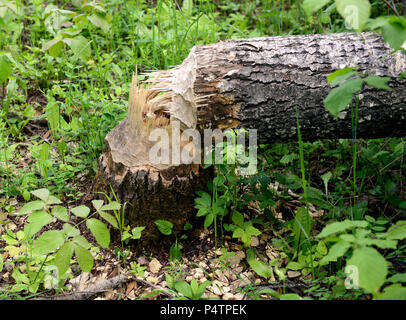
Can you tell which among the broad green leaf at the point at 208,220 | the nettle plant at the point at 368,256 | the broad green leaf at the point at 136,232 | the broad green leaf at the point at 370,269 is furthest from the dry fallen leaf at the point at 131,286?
the broad green leaf at the point at 370,269

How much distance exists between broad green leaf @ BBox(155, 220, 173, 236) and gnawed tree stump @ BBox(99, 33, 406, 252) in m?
0.06

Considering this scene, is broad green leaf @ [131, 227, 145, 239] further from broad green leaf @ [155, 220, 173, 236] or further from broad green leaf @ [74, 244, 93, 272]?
broad green leaf @ [74, 244, 93, 272]

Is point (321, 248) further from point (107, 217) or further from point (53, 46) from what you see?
point (53, 46)

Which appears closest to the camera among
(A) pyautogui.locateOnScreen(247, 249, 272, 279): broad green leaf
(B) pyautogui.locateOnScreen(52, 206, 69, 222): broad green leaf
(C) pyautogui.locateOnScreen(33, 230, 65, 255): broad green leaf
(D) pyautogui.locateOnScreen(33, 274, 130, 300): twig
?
(C) pyautogui.locateOnScreen(33, 230, 65, 255): broad green leaf

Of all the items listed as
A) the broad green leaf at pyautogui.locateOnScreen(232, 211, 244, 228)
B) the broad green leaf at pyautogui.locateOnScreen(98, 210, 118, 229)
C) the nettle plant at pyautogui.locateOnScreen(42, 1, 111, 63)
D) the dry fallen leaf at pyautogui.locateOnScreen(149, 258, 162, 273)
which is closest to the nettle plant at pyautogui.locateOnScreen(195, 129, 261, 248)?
the broad green leaf at pyautogui.locateOnScreen(232, 211, 244, 228)

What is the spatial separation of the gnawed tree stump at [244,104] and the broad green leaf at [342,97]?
588 millimetres

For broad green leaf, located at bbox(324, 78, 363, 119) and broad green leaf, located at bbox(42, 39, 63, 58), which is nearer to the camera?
broad green leaf, located at bbox(324, 78, 363, 119)

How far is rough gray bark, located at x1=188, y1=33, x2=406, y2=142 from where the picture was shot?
210 cm

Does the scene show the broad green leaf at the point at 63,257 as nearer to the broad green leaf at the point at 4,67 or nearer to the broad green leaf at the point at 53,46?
the broad green leaf at the point at 4,67

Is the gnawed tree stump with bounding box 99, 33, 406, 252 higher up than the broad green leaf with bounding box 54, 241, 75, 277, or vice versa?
the gnawed tree stump with bounding box 99, 33, 406, 252

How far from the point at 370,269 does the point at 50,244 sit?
1283mm

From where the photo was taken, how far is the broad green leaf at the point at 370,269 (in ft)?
4.12

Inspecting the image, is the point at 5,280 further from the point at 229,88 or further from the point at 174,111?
the point at 229,88

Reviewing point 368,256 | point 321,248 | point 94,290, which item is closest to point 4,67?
point 94,290
